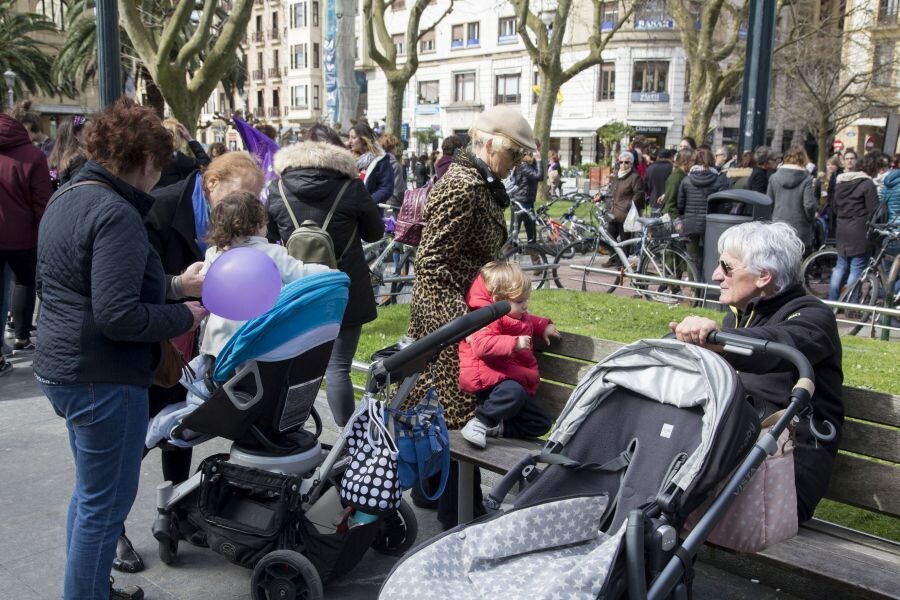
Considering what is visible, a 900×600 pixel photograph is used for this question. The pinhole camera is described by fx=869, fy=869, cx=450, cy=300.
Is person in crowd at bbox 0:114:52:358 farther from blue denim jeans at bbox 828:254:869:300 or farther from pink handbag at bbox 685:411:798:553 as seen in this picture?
blue denim jeans at bbox 828:254:869:300

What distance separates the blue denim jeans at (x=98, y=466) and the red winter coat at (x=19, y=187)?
4.36 meters

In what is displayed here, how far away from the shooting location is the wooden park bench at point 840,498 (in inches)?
117

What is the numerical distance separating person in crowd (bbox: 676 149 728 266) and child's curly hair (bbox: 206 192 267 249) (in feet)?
28.1

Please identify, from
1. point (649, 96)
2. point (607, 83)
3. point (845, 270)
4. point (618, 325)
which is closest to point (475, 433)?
point (618, 325)

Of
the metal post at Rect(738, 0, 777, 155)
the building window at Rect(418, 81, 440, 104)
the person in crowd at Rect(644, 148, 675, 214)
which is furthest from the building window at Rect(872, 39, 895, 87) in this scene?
the building window at Rect(418, 81, 440, 104)

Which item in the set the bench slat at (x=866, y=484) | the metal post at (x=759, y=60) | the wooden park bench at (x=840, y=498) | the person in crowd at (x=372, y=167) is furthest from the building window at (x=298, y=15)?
the bench slat at (x=866, y=484)

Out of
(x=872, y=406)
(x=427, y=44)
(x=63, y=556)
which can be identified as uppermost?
(x=427, y=44)

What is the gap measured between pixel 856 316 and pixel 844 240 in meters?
1.36

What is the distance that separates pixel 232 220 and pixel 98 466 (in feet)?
3.66

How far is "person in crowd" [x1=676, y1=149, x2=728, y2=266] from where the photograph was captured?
36.9 ft

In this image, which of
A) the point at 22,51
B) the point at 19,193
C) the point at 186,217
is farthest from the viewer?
the point at 22,51

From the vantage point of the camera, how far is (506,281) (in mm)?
3945

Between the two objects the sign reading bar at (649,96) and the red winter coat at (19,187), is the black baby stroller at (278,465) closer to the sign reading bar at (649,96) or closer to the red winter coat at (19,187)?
the red winter coat at (19,187)

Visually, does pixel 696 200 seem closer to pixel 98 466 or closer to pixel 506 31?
pixel 98 466
